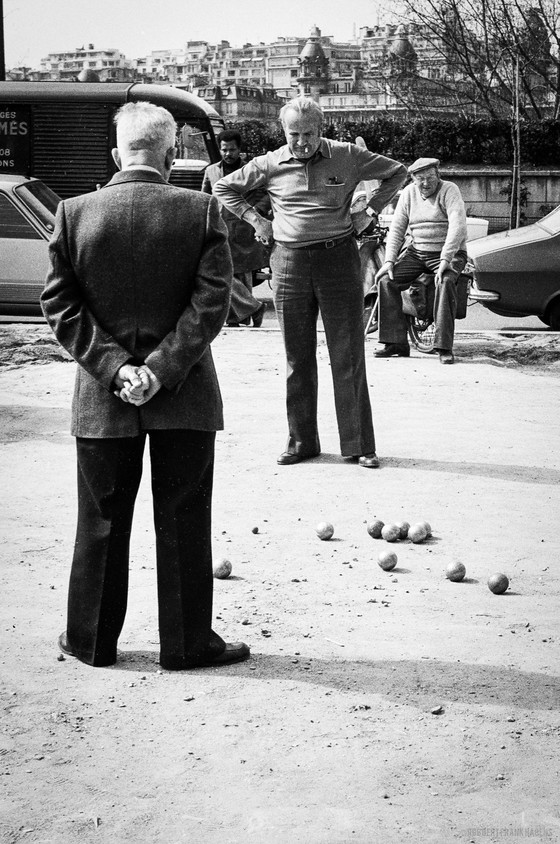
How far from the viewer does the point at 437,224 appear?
1220 centimetres

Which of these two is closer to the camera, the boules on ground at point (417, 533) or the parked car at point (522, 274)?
the boules on ground at point (417, 533)

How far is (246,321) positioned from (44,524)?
888 cm

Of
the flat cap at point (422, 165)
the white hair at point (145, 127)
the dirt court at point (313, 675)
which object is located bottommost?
the dirt court at point (313, 675)

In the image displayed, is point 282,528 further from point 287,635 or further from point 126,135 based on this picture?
point 126,135

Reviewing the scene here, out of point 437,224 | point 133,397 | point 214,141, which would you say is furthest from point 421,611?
point 214,141

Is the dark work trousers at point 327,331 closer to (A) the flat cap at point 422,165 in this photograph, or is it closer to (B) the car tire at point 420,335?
(A) the flat cap at point 422,165

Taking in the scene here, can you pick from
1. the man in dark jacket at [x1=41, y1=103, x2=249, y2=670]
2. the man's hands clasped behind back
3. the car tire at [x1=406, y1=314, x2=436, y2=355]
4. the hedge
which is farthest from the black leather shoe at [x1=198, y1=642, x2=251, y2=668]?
the hedge

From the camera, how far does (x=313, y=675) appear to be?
15.2 feet

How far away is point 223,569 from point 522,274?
9.17m

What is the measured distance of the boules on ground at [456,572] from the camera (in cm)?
576

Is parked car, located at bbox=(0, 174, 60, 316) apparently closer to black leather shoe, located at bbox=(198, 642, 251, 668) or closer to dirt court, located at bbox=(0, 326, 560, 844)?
dirt court, located at bbox=(0, 326, 560, 844)

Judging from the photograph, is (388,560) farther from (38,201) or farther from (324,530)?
(38,201)

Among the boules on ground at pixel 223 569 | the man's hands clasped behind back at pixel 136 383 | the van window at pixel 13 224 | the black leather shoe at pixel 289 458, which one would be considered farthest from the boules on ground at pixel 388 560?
the van window at pixel 13 224

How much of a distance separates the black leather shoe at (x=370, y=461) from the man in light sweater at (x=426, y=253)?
4.24 meters
